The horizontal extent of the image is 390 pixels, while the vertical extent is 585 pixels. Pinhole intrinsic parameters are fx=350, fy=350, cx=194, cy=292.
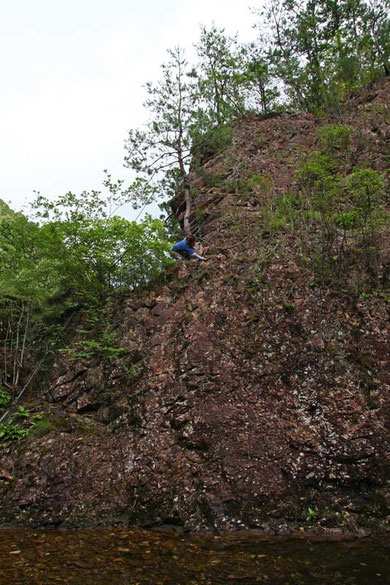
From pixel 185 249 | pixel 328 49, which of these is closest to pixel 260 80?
pixel 328 49

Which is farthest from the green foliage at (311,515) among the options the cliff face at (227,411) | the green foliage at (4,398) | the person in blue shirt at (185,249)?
the person in blue shirt at (185,249)

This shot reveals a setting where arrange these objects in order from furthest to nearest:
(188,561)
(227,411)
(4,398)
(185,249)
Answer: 1. (185,249)
2. (4,398)
3. (227,411)
4. (188,561)

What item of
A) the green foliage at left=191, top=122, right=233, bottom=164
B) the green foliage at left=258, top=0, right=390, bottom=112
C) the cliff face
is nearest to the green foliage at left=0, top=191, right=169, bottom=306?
the cliff face

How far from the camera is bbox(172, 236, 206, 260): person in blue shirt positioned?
1016 cm

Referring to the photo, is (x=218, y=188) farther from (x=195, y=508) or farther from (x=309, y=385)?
(x=195, y=508)

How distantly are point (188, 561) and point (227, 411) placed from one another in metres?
2.54

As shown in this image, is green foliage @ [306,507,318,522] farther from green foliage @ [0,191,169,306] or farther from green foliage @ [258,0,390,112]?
green foliage @ [258,0,390,112]

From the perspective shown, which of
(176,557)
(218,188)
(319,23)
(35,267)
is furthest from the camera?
(319,23)

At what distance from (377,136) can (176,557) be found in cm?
1310

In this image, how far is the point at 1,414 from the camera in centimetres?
770

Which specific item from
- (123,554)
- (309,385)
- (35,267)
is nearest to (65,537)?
(123,554)

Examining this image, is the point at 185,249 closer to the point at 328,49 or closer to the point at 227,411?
the point at 227,411

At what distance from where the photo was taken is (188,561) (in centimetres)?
391

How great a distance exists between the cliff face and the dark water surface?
638 mm
